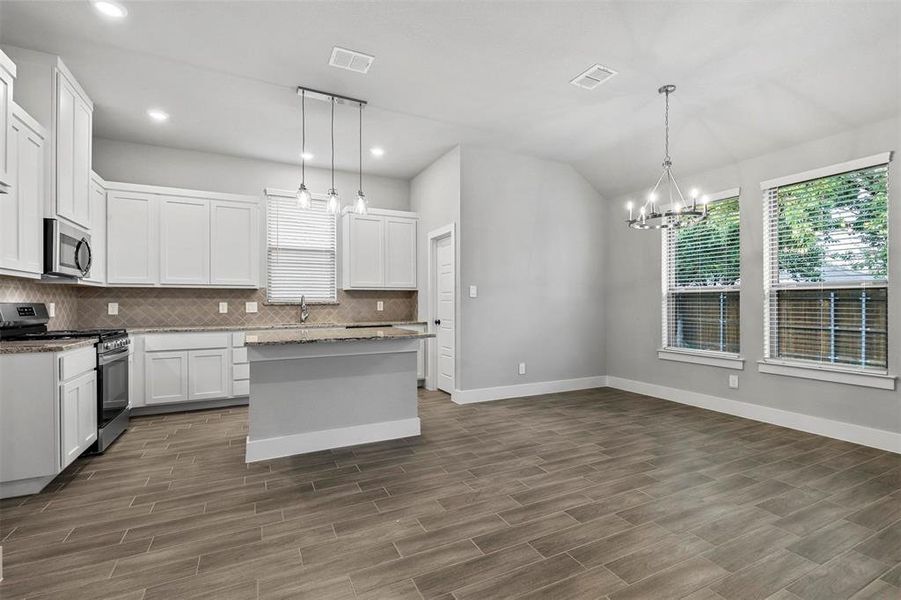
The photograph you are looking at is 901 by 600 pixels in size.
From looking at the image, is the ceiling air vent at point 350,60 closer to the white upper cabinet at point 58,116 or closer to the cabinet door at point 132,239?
the white upper cabinet at point 58,116

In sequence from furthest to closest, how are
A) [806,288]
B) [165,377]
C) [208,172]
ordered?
1. [208,172]
2. [165,377]
3. [806,288]

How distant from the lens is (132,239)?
188 inches

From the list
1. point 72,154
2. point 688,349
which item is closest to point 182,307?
point 72,154

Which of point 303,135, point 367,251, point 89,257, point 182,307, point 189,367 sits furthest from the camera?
point 367,251

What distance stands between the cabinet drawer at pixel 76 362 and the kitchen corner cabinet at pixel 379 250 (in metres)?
→ 3.07

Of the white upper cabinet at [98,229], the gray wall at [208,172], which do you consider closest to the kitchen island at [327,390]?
the white upper cabinet at [98,229]

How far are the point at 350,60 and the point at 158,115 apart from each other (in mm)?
2390

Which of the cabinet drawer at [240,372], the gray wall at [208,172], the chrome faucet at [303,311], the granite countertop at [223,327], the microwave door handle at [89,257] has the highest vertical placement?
the gray wall at [208,172]

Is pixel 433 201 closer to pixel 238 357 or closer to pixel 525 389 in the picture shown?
pixel 525 389

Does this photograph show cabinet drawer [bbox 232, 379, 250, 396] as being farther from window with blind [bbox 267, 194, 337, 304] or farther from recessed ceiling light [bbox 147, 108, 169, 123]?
recessed ceiling light [bbox 147, 108, 169, 123]

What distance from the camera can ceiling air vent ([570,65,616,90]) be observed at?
11.4ft

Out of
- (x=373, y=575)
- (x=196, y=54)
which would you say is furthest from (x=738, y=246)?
(x=196, y=54)

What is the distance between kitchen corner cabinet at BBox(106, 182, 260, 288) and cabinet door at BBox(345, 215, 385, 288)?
1217 millimetres

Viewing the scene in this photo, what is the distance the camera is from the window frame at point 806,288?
3578 millimetres
